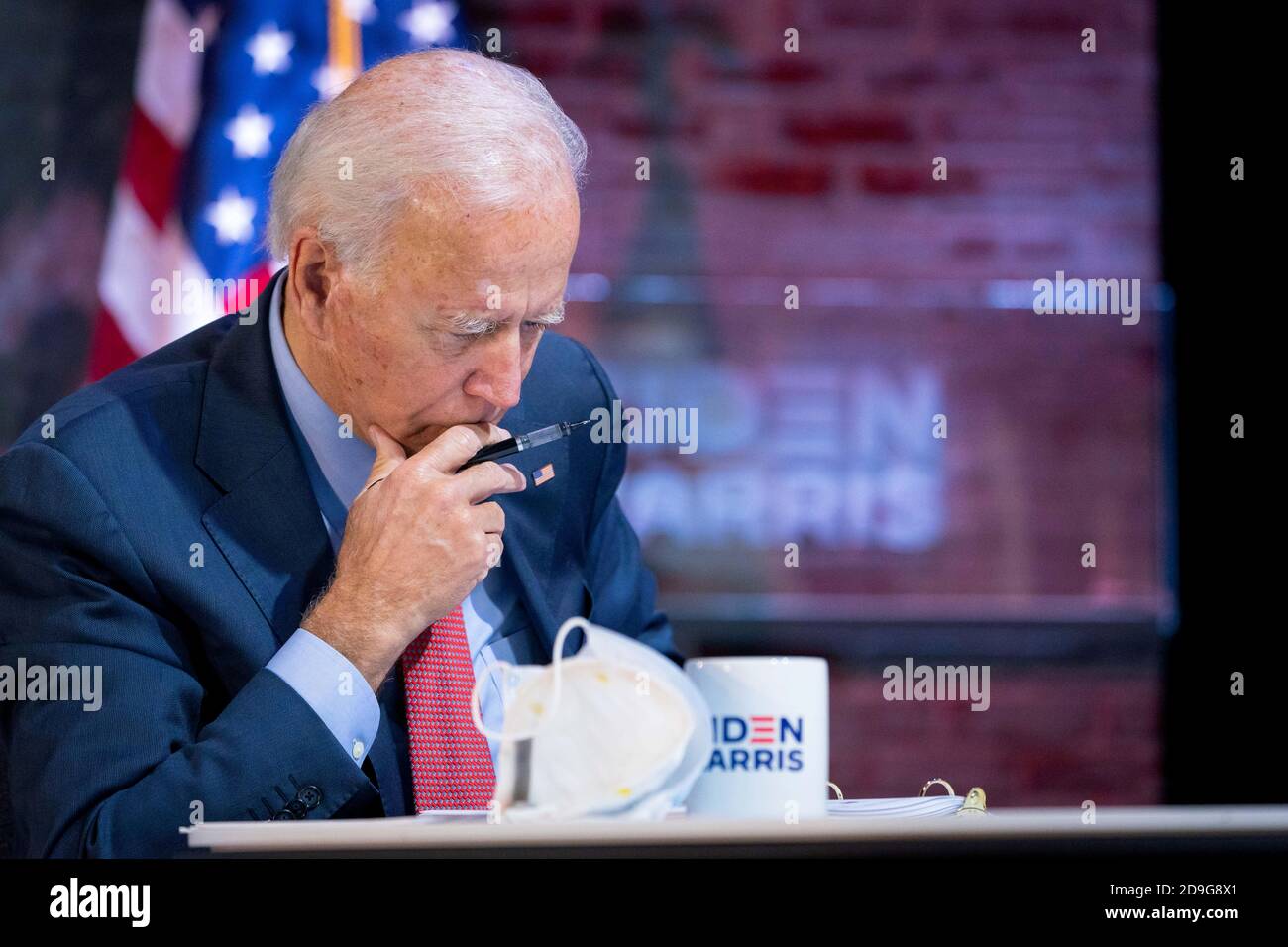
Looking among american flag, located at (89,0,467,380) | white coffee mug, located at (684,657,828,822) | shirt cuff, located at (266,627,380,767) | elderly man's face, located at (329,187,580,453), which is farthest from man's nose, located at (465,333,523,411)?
american flag, located at (89,0,467,380)

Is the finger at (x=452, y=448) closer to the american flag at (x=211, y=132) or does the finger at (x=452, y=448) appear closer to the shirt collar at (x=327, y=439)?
the shirt collar at (x=327, y=439)

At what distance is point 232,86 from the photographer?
237cm

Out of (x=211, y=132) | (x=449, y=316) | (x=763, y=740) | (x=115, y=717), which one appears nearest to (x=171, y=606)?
(x=115, y=717)

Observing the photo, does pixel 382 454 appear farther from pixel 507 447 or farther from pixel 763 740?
pixel 763 740

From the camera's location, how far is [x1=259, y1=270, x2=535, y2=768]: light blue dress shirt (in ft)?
3.59

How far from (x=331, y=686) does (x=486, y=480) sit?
236mm

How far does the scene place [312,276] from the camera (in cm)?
133

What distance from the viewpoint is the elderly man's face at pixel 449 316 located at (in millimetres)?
1233

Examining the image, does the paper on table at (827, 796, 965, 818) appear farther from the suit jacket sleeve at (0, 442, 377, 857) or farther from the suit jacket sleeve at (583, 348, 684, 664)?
the suit jacket sleeve at (583, 348, 684, 664)

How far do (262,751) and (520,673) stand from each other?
0.26 m

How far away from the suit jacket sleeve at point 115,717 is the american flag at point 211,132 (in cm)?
116
